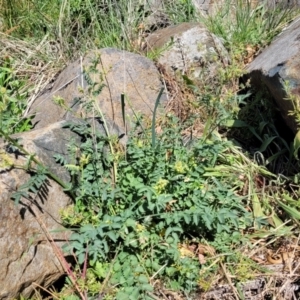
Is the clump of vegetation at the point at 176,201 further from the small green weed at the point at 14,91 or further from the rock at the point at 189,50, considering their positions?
the rock at the point at 189,50

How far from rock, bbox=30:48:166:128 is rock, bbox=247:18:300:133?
65 centimetres

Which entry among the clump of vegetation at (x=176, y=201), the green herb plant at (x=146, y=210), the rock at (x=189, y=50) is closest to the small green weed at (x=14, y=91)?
the clump of vegetation at (x=176, y=201)

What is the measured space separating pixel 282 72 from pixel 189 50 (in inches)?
41.3

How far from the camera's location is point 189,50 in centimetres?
360

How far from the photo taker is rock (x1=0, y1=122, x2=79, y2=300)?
7.57 feet

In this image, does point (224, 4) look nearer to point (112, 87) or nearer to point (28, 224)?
point (112, 87)

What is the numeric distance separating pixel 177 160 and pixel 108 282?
638 mm

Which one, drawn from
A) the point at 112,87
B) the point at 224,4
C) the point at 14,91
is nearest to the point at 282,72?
the point at 112,87

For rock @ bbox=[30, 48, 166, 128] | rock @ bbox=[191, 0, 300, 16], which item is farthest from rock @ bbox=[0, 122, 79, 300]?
rock @ bbox=[191, 0, 300, 16]

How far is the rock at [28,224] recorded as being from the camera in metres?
2.31

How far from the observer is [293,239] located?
8.34 ft

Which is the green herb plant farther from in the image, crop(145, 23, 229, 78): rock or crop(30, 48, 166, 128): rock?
crop(145, 23, 229, 78): rock

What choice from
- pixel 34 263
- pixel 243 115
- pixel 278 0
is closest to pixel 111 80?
pixel 243 115

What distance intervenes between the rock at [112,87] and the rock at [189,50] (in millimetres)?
189
